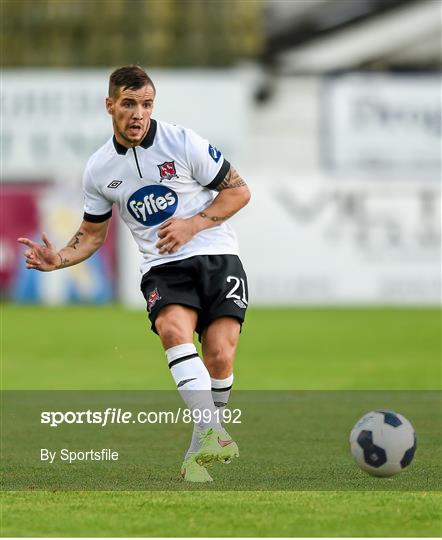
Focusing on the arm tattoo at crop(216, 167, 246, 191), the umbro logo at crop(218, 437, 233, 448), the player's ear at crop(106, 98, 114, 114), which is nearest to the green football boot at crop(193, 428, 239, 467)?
the umbro logo at crop(218, 437, 233, 448)

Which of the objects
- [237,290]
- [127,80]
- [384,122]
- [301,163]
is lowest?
[301,163]

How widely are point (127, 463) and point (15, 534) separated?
83.2 inches

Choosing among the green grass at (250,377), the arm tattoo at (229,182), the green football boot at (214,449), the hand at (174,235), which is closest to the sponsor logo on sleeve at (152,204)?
the hand at (174,235)

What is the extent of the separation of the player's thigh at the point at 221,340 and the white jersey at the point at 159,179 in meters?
0.38

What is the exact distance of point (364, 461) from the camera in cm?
690

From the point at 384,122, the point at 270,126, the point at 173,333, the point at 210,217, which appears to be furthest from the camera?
the point at 270,126

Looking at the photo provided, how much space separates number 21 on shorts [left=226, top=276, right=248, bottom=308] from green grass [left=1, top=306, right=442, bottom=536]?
866mm

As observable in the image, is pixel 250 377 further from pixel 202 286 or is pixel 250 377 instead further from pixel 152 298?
pixel 152 298

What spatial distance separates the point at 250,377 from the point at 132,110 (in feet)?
21.0

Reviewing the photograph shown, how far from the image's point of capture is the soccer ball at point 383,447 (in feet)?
22.5

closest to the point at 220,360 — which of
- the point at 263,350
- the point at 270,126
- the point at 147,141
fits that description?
the point at 147,141

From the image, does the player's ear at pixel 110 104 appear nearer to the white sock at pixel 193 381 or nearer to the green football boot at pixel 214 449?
the white sock at pixel 193 381

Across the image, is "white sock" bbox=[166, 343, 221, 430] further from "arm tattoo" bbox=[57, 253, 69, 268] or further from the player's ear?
the player's ear

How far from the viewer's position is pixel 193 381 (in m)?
6.90
